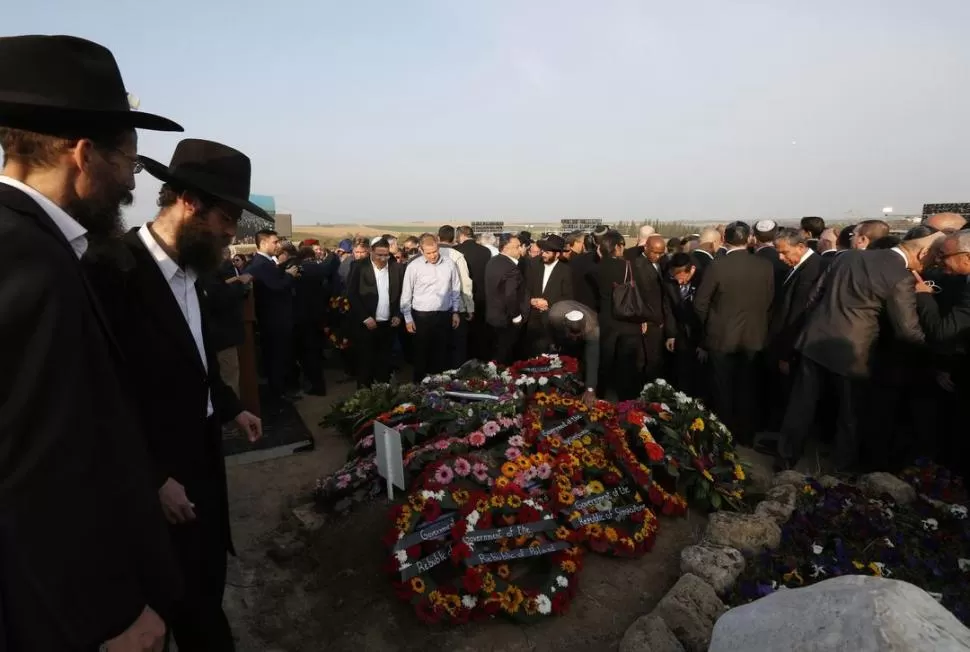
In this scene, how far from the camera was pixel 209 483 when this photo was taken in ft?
7.31

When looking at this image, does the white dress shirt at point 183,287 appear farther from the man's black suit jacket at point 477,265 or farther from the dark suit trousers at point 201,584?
the man's black suit jacket at point 477,265

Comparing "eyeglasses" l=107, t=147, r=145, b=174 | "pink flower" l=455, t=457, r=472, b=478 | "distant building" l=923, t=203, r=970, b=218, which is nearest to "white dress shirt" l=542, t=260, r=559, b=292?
"pink flower" l=455, t=457, r=472, b=478

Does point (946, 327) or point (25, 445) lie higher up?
point (25, 445)

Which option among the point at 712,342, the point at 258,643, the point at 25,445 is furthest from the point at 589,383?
the point at 25,445

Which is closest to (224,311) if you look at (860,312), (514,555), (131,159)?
(514,555)

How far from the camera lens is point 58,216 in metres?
1.34

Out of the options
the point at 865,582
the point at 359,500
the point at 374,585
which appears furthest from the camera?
the point at 359,500

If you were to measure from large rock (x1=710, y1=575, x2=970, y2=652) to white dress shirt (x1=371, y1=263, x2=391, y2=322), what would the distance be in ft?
20.2

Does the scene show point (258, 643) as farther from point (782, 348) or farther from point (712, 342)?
point (782, 348)

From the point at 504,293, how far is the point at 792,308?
131 inches

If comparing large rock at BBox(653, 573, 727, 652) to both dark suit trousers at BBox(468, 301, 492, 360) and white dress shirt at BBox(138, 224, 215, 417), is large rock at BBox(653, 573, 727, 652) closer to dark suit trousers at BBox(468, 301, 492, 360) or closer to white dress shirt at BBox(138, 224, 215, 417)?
white dress shirt at BBox(138, 224, 215, 417)

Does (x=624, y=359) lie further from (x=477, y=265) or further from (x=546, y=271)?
(x=477, y=265)

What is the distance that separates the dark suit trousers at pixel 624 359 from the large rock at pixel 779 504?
254cm

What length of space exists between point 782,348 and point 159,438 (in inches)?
223
